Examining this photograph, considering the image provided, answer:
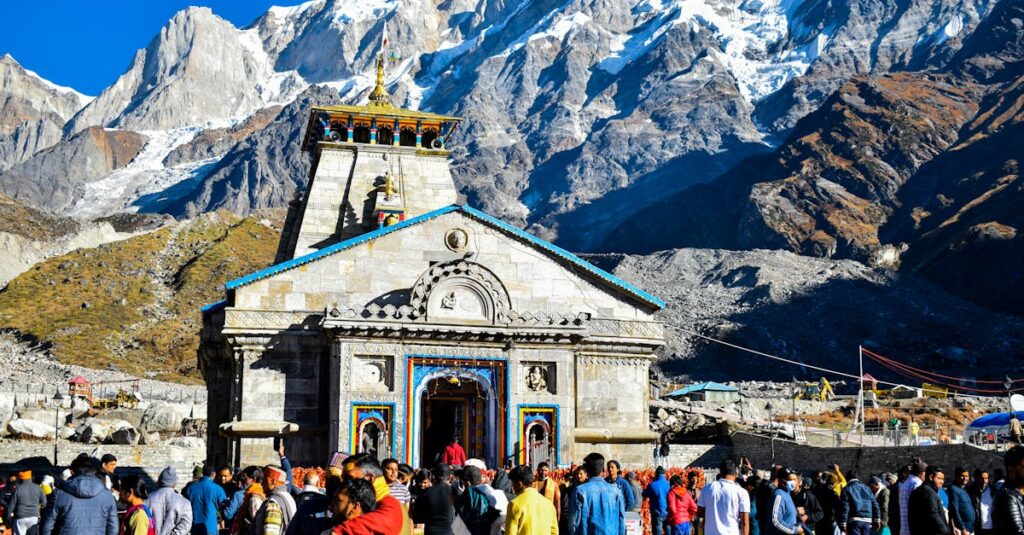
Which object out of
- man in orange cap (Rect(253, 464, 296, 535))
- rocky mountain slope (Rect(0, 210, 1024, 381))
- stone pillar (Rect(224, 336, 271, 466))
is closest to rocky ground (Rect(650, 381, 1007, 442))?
stone pillar (Rect(224, 336, 271, 466))

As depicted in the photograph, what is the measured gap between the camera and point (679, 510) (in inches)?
799

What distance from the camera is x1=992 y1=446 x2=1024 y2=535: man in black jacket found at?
Answer: 439 inches

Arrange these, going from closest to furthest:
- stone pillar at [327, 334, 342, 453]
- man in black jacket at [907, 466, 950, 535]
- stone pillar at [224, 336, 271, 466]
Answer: man in black jacket at [907, 466, 950, 535] → stone pillar at [327, 334, 342, 453] → stone pillar at [224, 336, 271, 466]

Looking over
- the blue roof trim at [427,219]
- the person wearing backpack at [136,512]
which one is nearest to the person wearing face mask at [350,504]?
the person wearing backpack at [136,512]

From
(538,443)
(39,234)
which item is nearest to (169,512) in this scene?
(538,443)

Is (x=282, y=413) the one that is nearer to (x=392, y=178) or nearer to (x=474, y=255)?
(x=474, y=255)

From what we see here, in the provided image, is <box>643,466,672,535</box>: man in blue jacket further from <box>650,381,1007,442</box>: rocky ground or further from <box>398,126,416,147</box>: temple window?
<box>650,381,1007,442</box>: rocky ground

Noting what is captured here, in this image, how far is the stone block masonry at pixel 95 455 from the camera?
1479 inches

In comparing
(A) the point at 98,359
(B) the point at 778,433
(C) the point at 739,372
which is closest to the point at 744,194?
(C) the point at 739,372

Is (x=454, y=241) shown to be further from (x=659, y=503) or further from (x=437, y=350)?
(x=659, y=503)

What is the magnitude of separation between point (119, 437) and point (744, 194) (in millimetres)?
161814

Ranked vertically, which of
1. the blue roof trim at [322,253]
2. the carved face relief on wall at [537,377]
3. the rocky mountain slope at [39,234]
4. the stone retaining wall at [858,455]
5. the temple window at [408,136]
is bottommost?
the stone retaining wall at [858,455]

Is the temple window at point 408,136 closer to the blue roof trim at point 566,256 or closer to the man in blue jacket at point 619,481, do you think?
the blue roof trim at point 566,256

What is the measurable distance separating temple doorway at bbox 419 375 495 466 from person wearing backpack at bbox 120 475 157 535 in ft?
59.4
